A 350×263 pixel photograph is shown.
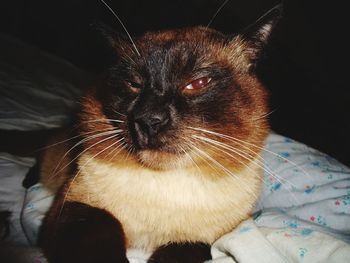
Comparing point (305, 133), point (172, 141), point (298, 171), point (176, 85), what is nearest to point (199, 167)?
point (172, 141)

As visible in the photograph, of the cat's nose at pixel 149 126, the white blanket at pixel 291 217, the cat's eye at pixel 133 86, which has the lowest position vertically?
the white blanket at pixel 291 217

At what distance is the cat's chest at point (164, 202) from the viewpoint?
3.25 ft

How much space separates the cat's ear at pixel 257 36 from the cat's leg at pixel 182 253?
69cm

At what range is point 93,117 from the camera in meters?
1.14

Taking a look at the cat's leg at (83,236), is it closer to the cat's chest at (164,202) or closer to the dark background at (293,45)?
the cat's chest at (164,202)

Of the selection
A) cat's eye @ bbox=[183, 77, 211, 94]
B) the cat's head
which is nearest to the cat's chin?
the cat's head

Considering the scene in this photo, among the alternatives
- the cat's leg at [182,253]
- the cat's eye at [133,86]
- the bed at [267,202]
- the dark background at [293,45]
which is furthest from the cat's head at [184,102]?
the dark background at [293,45]

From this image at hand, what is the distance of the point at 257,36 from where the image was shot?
1099mm

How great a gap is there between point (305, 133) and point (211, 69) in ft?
5.84

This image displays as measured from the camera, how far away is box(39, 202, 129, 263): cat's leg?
84 centimetres

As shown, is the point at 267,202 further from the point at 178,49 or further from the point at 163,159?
the point at 178,49

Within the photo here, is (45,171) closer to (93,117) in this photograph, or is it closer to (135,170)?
(93,117)

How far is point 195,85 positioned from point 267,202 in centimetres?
71

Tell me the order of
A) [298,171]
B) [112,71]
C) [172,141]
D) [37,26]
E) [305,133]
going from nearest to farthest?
1. [172,141]
2. [112,71]
3. [298,171]
4. [305,133]
5. [37,26]
